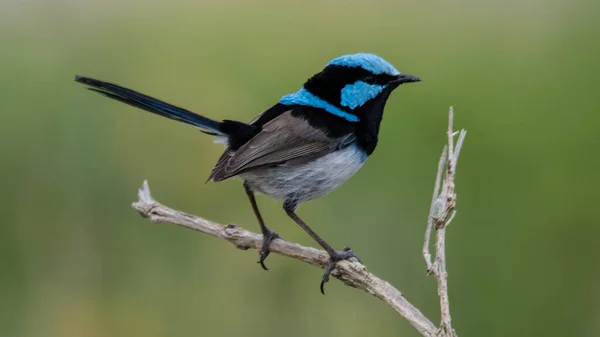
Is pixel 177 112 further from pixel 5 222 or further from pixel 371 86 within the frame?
pixel 5 222

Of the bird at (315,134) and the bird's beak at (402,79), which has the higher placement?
the bird's beak at (402,79)

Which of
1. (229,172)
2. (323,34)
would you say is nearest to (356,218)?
(229,172)

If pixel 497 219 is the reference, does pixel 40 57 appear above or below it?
above

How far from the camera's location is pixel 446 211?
183cm

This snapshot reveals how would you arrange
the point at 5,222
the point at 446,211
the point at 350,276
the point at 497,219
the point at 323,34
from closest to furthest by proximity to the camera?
the point at 446,211
the point at 350,276
the point at 497,219
the point at 5,222
the point at 323,34

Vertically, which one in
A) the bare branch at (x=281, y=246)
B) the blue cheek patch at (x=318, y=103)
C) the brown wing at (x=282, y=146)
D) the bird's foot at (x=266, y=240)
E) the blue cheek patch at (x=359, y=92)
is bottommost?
the bird's foot at (x=266, y=240)

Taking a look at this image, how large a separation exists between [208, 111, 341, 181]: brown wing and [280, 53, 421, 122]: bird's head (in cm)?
8

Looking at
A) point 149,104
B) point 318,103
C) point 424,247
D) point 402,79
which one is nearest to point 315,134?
point 318,103

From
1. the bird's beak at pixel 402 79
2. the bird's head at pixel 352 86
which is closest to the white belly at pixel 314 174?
the bird's head at pixel 352 86

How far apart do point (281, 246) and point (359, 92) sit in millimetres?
521

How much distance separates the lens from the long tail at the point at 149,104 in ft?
7.06

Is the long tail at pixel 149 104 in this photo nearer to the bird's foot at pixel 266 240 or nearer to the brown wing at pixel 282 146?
the brown wing at pixel 282 146

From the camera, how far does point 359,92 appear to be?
8.29 ft

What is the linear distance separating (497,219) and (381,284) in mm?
1406
